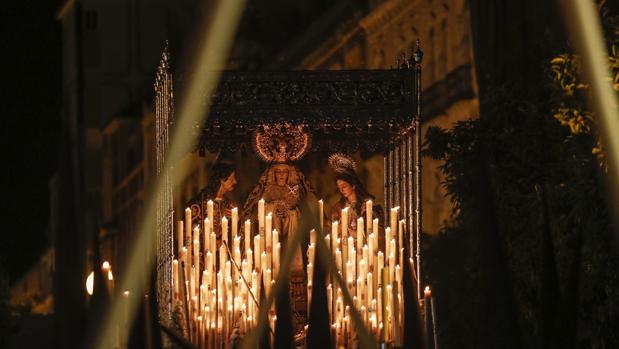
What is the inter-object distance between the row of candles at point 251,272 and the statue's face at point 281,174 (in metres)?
0.35

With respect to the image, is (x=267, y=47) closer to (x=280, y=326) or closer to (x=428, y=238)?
(x=428, y=238)

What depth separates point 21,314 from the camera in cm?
4166

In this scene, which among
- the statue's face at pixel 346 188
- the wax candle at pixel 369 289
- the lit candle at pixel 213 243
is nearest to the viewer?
the wax candle at pixel 369 289

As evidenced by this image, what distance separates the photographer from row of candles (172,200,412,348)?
15023 millimetres

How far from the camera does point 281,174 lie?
53.0ft

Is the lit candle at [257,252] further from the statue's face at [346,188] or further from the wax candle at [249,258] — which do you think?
the statue's face at [346,188]

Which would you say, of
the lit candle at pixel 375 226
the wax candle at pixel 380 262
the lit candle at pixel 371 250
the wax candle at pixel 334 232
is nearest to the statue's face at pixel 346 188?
the wax candle at pixel 334 232

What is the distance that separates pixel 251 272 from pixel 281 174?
42.0 inches

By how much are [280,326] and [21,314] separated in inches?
1382

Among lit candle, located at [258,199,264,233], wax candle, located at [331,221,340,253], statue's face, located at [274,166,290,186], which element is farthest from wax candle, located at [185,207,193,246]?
wax candle, located at [331,221,340,253]

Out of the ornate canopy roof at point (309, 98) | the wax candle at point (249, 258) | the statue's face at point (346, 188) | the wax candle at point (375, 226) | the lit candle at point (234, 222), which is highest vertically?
the ornate canopy roof at point (309, 98)

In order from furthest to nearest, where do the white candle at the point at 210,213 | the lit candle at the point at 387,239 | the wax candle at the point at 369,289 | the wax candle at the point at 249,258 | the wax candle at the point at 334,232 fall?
the white candle at the point at 210,213 < the wax candle at the point at 249,258 < the lit candle at the point at 387,239 < the wax candle at the point at 369,289 < the wax candle at the point at 334,232

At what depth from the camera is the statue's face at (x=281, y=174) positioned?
16.1 m

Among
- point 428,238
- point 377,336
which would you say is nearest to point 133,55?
point 428,238
